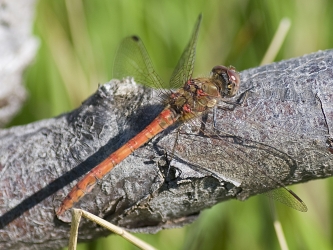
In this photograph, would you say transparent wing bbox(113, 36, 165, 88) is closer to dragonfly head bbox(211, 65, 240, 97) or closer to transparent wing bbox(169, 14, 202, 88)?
transparent wing bbox(169, 14, 202, 88)

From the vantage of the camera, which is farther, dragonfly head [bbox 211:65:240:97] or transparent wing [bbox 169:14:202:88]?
transparent wing [bbox 169:14:202:88]

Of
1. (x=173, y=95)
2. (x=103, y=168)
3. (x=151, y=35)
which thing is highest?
(x=151, y=35)

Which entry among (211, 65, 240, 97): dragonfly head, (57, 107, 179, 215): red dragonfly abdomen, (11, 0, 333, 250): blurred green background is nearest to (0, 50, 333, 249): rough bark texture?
(57, 107, 179, 215): red dragonfly abdomen

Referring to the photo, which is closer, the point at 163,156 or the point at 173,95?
the point at 163,156

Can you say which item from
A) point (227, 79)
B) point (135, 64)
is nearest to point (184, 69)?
point (135, 64)

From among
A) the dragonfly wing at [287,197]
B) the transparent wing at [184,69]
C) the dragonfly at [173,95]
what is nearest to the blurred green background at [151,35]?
the transparent wing at [184,69]

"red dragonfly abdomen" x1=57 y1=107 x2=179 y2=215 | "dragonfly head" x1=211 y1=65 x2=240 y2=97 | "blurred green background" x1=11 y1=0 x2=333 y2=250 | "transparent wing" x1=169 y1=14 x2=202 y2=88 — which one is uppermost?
"blurred green background" x1=11 y1=0 x2=333 y2=250

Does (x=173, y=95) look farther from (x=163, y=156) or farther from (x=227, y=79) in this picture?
Result: (x=163, y=156)

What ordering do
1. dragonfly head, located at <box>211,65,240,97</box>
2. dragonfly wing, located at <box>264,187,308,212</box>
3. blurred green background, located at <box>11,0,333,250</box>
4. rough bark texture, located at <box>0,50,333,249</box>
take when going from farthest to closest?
blurred green background, located at <box>11,0,333,250</box> → dragonfly head, located at <box>211,65,240,97</box> → dragonfly wing, located at <box>264,187,308,212</box> → rough bark texture, located at <box>0,50,333,249</box>

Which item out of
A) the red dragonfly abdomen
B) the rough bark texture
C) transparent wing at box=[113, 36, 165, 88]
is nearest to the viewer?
the rough bark texture
